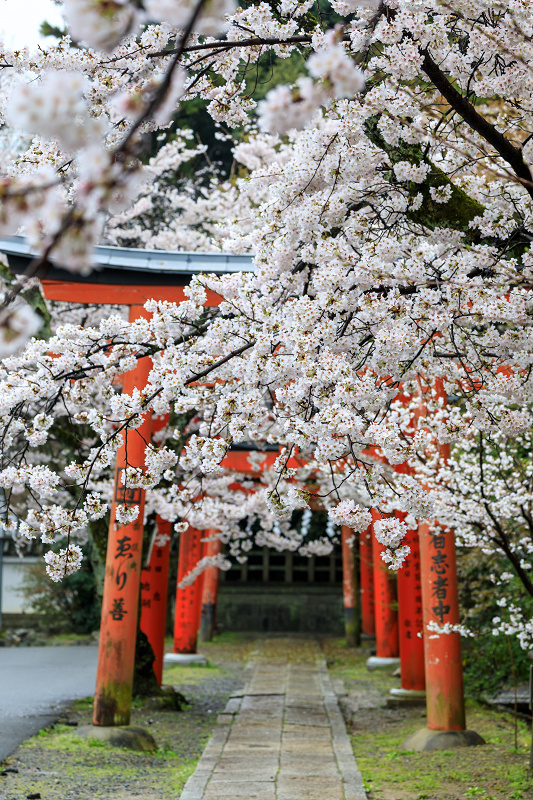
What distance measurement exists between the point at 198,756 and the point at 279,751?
0.75 m

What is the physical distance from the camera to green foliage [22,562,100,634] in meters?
18.6

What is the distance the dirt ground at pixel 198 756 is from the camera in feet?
18.5

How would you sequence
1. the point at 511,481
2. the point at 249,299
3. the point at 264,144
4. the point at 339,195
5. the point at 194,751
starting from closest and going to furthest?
the point at 339,195 → the point at 249,299 → the point at 194,751 → the point at 511,481 → the point at 264,144

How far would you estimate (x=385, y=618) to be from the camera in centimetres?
1336

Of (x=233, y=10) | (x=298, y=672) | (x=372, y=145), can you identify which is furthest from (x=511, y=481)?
(x=298, y=672)

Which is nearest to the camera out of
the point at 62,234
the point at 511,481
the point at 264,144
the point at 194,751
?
the point at 62,234

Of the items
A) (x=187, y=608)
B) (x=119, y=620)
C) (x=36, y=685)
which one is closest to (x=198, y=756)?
(x=119, y=620)

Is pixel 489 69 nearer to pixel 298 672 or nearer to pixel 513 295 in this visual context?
pixel 513 295

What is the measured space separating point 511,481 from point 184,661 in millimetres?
8053

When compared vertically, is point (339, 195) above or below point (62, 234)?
above

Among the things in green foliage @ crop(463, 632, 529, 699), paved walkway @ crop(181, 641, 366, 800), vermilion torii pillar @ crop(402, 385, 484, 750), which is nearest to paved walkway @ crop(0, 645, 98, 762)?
paved walkway @ crop(181, 641, 366, 800)

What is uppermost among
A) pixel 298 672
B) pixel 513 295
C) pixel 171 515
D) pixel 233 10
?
pixel 233 10

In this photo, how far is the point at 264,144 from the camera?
1350cm

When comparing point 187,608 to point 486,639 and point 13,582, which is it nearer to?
point 486,639
